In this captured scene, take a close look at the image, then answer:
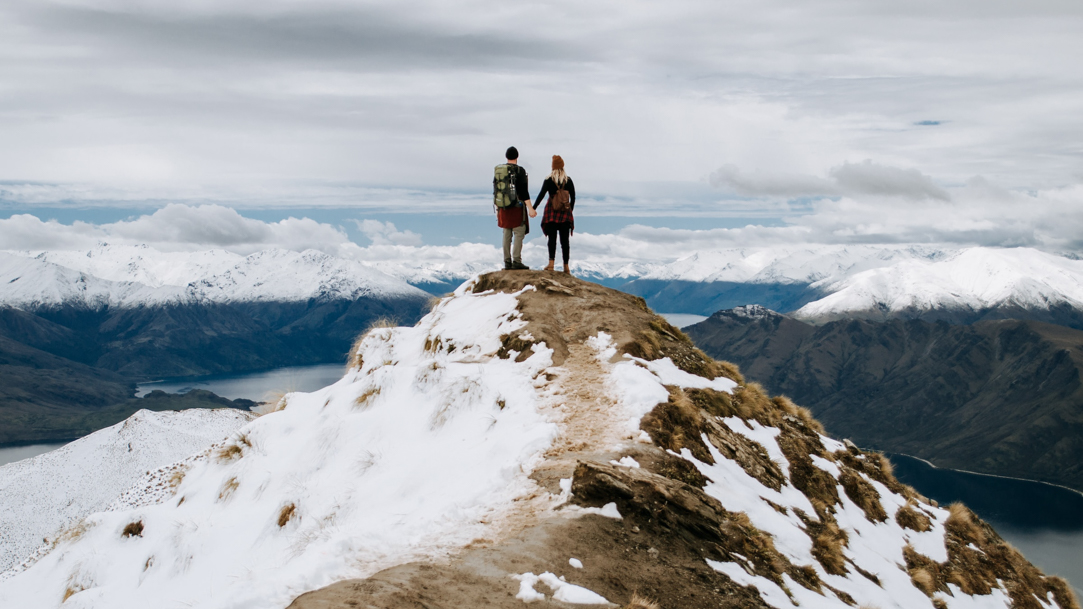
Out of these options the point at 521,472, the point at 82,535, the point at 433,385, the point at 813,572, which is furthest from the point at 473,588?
the point at 82,535

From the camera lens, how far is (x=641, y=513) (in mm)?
10703

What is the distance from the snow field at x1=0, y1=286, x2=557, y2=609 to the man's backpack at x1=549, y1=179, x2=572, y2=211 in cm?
565

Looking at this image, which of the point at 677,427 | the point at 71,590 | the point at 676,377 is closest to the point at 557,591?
the point at 677,427

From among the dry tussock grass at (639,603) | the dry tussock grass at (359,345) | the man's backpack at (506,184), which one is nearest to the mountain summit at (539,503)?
the dry tussock grass at (639,603)

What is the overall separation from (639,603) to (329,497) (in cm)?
770

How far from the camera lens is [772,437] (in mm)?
18234

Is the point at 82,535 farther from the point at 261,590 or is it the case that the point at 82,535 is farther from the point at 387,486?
the point at 261,590

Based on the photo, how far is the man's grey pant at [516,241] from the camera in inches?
912

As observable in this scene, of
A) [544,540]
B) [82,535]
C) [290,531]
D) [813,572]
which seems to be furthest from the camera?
[82,535]

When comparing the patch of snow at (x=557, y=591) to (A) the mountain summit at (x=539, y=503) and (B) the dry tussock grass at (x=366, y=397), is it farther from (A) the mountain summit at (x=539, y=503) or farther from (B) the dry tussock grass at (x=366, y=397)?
(B) the dry tussock grass at (x=366, y=397)

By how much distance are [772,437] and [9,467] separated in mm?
207056

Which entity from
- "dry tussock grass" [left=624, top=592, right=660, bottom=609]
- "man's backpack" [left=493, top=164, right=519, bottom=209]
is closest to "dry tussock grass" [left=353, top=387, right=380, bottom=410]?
"man's backpack" [left=493, top=164, right=519, bottom=209]

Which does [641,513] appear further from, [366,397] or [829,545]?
[366,397]

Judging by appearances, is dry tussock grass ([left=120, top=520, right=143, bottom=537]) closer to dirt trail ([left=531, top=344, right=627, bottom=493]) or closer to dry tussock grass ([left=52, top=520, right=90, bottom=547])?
dry tussock grass ([left=52, top=520, right=90, bottom=547])
